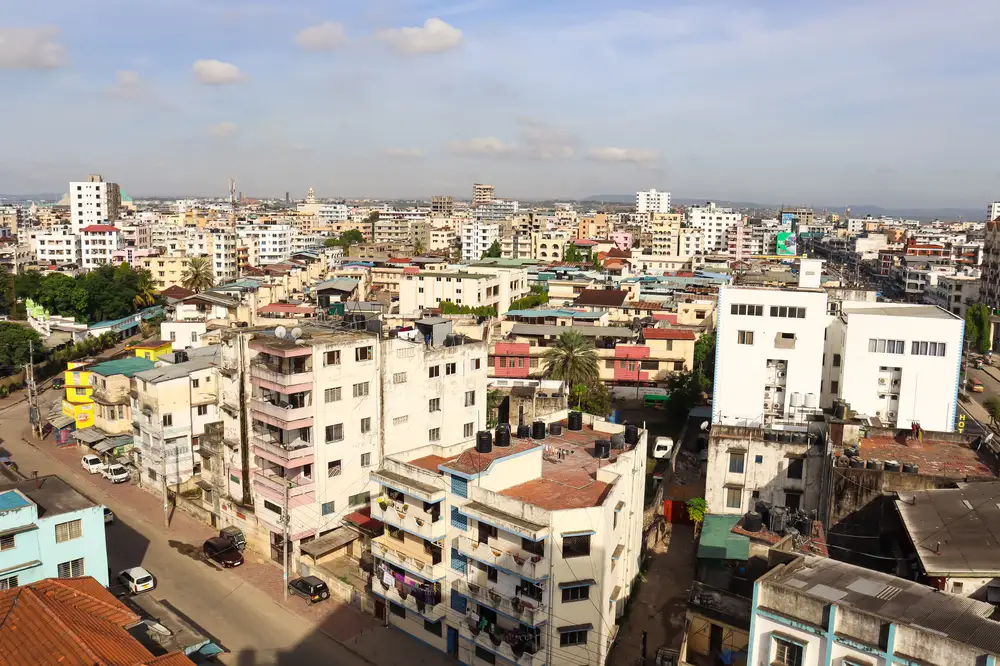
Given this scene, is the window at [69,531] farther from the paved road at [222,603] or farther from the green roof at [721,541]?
the green roof at [721,541]

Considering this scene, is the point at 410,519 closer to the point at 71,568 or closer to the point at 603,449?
the point at 603,449

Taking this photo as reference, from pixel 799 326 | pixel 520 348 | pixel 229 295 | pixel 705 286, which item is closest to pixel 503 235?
pixel 705 286

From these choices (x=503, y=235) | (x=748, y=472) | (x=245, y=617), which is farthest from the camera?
(x=503, y=235)

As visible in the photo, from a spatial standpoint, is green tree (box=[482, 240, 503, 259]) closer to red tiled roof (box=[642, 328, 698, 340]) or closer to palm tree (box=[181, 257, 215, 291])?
palm tree (box=[181, 257, 215, 291])

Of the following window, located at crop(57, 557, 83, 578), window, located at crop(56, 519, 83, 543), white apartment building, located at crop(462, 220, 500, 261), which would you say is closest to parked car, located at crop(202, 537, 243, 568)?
window, located at crop(57, 557, 83, 578)

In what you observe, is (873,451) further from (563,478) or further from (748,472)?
(563,478)

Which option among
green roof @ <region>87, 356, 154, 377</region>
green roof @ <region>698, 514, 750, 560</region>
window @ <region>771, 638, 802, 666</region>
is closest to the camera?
window @ <region>771, 638, 802, 666</region>

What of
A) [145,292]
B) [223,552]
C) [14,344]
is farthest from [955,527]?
[145,292]
